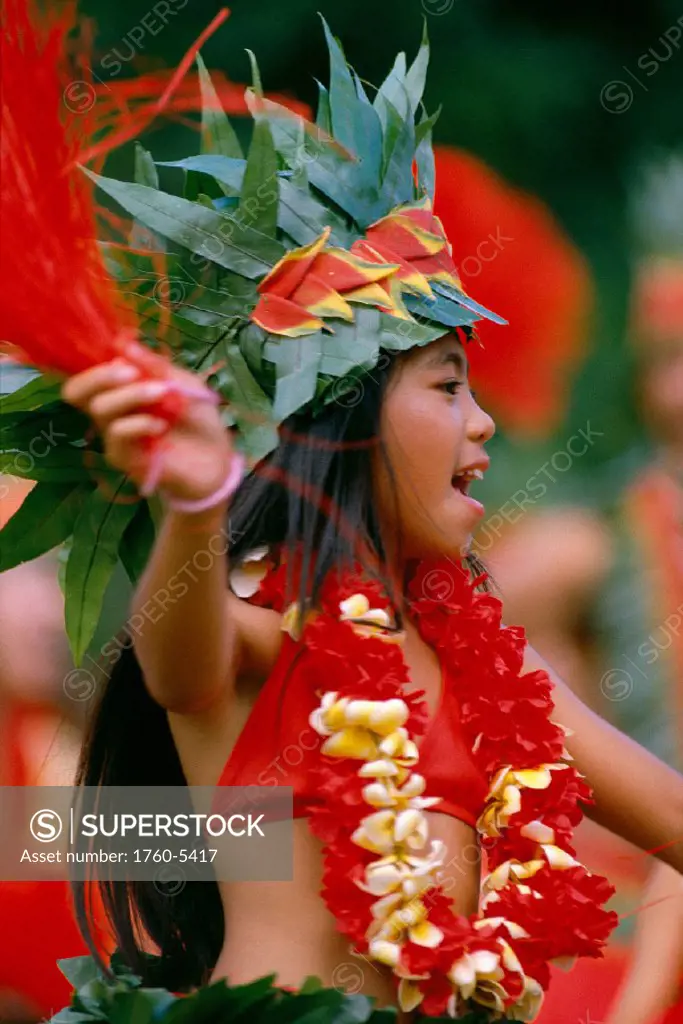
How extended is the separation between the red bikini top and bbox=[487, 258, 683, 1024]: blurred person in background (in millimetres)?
989

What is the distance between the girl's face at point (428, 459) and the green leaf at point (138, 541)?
0.28 metres

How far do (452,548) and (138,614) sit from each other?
0.44m

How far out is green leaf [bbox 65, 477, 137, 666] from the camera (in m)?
1.70

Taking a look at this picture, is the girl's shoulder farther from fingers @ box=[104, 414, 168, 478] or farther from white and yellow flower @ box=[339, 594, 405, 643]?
fingers @ box=[104, 414, 168, 478]

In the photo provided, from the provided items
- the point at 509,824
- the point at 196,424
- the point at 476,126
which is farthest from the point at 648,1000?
the point at 476,126

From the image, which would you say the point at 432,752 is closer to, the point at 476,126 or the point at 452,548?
the point at 452,548

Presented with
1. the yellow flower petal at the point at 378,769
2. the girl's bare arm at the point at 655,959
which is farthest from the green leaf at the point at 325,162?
the girl's bare arm at the point at 655,959

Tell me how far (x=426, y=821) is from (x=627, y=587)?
4.49 feet

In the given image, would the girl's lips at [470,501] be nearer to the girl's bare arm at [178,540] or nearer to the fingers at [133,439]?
the girl's bare arm at [178,540]

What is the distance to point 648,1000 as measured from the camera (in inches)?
85.7

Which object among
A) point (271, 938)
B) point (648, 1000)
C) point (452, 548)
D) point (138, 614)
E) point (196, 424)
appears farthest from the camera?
point (648, 1000)

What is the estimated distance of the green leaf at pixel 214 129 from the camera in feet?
6.32

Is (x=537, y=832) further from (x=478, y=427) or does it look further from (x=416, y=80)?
(x=416, y=80)

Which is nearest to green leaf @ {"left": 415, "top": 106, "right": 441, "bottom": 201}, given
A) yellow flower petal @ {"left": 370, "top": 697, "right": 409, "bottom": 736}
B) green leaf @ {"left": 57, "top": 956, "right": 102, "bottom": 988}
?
yellow flower petal @ {"left": 370, "top": 697, "right": 409, "bottom": 736}
